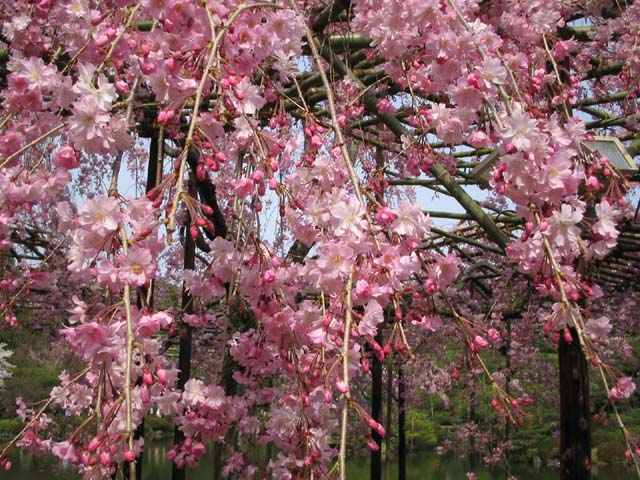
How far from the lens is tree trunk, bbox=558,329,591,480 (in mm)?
4512

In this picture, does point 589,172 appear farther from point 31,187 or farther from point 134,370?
point 31,187

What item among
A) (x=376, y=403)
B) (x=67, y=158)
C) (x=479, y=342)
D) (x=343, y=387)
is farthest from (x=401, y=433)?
(x=343, y=387)

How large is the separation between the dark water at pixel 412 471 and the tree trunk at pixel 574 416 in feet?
30.4

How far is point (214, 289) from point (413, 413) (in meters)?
19.1

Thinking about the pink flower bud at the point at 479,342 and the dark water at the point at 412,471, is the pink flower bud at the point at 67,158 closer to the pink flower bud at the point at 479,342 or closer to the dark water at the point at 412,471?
the pink flower bud at the point at 479,342

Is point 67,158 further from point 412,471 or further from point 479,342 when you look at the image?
point 412,471

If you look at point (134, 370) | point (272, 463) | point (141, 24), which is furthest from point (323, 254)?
point (141, 24)

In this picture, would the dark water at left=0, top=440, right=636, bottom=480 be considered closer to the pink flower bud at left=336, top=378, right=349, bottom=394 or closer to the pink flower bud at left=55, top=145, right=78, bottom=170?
the pink flower bud at left=55, top=145, right=78, bottom=170

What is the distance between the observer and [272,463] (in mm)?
1779

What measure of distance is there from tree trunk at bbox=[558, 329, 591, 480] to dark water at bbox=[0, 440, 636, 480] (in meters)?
9.26

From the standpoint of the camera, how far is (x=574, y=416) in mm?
4629

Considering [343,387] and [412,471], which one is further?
[412,471]

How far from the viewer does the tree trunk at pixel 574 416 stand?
4.51 metres

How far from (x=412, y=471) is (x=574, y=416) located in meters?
12.6
